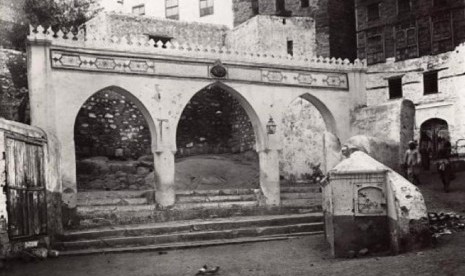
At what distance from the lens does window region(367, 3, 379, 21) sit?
30531 mm

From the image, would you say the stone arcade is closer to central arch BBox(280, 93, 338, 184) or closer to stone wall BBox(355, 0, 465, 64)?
central arch BBox(280, 93, 338, 184)

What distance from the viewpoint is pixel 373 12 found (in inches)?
1208

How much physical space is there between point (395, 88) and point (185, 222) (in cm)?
2059

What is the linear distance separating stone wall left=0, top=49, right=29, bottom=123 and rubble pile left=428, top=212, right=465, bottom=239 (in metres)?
15.7

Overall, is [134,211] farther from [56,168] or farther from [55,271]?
[55,271]

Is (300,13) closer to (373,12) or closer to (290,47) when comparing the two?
(373,12)

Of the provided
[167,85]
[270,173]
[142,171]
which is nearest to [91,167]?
[142,171]

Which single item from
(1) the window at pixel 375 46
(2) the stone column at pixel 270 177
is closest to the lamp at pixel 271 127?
(2) the stone column at pixel 270 177

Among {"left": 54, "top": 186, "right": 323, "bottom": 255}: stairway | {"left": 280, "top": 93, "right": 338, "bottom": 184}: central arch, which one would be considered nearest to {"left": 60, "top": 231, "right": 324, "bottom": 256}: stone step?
{"left": 54, "top": 186, "right": 323, "bottom": 255}: stairway

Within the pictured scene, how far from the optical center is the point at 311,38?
88.0 feet

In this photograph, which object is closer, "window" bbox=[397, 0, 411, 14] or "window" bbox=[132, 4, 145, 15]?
"window" bbox=[397, 0, 411, 14]

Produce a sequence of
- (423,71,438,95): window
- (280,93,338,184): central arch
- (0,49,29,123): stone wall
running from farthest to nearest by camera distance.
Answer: (423,71,438,95): window, (280,93,338,184): central arch, (0,49,29,123): stone wall

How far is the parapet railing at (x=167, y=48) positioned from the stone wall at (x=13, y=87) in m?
6.74

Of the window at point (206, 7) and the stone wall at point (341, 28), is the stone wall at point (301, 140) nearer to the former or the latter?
the stone wall at point (341, 28)
